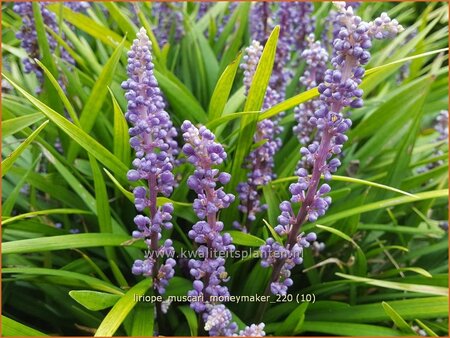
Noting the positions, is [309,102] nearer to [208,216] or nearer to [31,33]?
[208,216]

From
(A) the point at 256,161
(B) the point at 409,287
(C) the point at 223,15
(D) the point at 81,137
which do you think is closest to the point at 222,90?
(A) the point at 256,161

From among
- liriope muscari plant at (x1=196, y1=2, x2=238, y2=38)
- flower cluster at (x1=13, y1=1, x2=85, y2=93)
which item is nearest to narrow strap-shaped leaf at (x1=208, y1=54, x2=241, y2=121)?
flower cluster at (x1=13, y1=1, x2=85, y2=93)

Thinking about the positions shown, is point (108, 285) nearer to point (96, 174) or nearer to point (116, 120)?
point (96, 174)

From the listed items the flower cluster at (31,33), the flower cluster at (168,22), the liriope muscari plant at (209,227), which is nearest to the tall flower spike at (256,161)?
the liriope muscari plant at (209,227)

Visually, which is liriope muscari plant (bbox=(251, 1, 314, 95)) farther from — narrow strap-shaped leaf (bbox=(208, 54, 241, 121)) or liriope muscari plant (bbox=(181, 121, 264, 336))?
liriope muscari plant (bbox=(181, 121, 264, 336))

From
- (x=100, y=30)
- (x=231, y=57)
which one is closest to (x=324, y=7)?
(x=231, y=57)

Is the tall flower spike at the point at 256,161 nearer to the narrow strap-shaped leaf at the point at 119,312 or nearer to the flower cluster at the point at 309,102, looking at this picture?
the flower cluster at the point at 309,102
